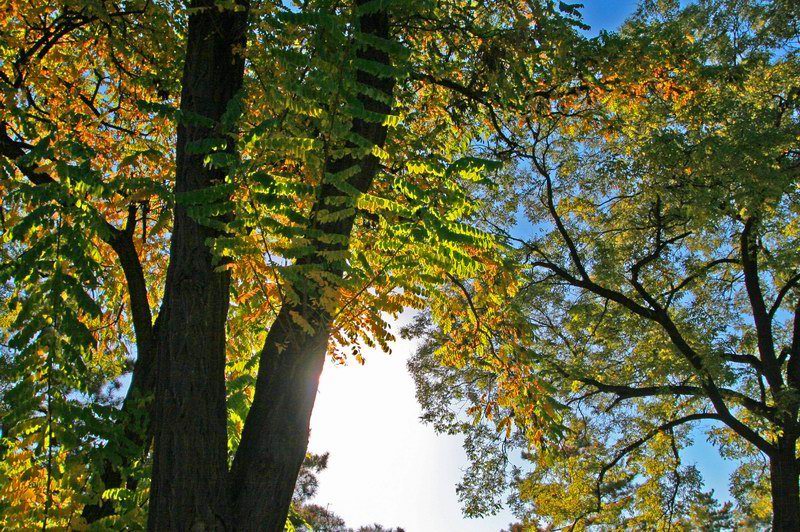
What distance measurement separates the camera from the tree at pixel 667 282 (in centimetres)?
1109

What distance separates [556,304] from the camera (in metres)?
14.3

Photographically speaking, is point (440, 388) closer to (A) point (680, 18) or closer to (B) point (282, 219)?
(A) point (680, 18)

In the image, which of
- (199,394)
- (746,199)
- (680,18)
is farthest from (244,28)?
(680,18)

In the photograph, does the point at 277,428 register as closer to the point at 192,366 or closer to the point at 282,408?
the point at 282,408

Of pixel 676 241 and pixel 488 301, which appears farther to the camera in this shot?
pixel 676 241

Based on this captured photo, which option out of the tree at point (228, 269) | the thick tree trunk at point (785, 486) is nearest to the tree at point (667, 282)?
the thick tree trunk at point (785, 486)

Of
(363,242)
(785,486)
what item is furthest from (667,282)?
(363,242)

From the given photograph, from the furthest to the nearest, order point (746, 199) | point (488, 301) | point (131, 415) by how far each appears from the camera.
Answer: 1. point (746, 199)
2. point (488, 301)
3. point (131, 415)

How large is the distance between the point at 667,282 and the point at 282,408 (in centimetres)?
1307

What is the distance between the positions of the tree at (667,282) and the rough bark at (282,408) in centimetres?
690

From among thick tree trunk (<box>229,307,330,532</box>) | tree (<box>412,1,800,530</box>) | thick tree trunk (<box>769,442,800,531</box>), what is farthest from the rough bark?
thick tree trunk (<box>769,442,800,531</box>)

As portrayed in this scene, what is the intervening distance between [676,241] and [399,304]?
12269mm

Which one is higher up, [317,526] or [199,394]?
[317,526]

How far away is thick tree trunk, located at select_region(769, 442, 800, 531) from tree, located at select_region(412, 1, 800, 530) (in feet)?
0.08
